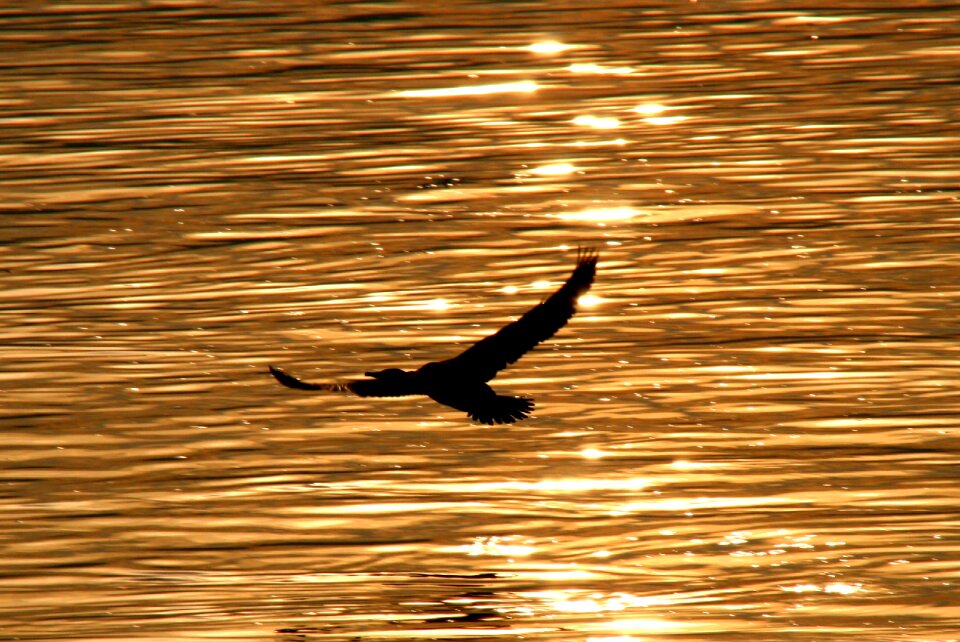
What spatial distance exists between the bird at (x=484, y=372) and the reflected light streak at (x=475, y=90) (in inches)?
530

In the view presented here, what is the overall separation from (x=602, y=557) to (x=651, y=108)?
1237cm

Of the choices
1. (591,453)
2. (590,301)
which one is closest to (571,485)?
(591,453)

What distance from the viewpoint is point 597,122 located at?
21578 mm

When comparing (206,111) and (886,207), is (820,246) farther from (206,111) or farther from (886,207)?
(206,111)

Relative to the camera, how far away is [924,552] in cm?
1007

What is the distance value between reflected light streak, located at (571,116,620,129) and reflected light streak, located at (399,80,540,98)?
1588 millimetres

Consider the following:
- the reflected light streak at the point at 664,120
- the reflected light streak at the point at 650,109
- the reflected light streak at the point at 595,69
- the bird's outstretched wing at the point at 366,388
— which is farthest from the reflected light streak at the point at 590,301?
the reflected light streak at the point at 595,69

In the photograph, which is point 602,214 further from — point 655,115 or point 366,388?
point 366,388

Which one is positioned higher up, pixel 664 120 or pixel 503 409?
pixel 503 409

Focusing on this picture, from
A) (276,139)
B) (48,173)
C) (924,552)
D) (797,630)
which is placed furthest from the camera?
(276,139)

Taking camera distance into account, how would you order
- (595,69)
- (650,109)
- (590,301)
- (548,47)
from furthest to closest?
(548,47) → (595,69) → (650,109) → (590,301)

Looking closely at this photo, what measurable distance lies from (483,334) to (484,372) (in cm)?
472

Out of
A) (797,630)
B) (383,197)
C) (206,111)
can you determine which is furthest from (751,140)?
(797,630)

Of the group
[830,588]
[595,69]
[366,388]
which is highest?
[366,388]
